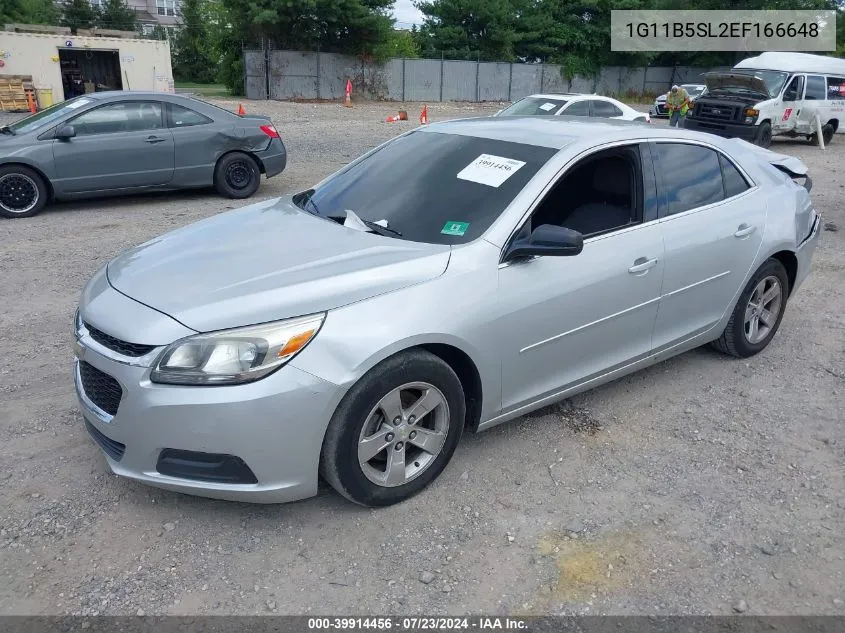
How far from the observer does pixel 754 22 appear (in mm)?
43469

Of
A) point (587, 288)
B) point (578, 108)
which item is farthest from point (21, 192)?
point (578, 108)

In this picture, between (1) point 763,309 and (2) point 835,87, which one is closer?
(1) point 763,309

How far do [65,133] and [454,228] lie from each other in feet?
23.1

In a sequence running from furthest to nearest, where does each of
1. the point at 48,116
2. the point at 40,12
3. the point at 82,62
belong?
the point at 40,12
the point at 82,62
the point at 48,116

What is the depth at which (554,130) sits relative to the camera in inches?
162

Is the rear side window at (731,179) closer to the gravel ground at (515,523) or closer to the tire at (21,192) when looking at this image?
the gravel ground at (515,523)

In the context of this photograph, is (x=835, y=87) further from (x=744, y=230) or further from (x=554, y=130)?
(x=554, y=130)

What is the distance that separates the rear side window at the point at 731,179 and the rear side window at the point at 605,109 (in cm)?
1224

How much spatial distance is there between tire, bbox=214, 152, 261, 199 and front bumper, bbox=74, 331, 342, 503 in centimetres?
738

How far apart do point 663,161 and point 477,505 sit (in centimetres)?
230

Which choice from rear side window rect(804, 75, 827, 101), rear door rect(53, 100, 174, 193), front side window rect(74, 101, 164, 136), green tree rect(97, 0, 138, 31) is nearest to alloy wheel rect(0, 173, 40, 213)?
rear door rect(53, 100, 174, 193)

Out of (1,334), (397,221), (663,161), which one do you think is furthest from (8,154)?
(663,161)

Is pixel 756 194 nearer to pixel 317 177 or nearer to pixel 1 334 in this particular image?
pixel 1 334

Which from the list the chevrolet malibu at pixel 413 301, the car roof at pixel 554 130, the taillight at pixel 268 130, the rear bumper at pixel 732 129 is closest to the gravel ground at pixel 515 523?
the chevrolet malibu at pixel 413 301
